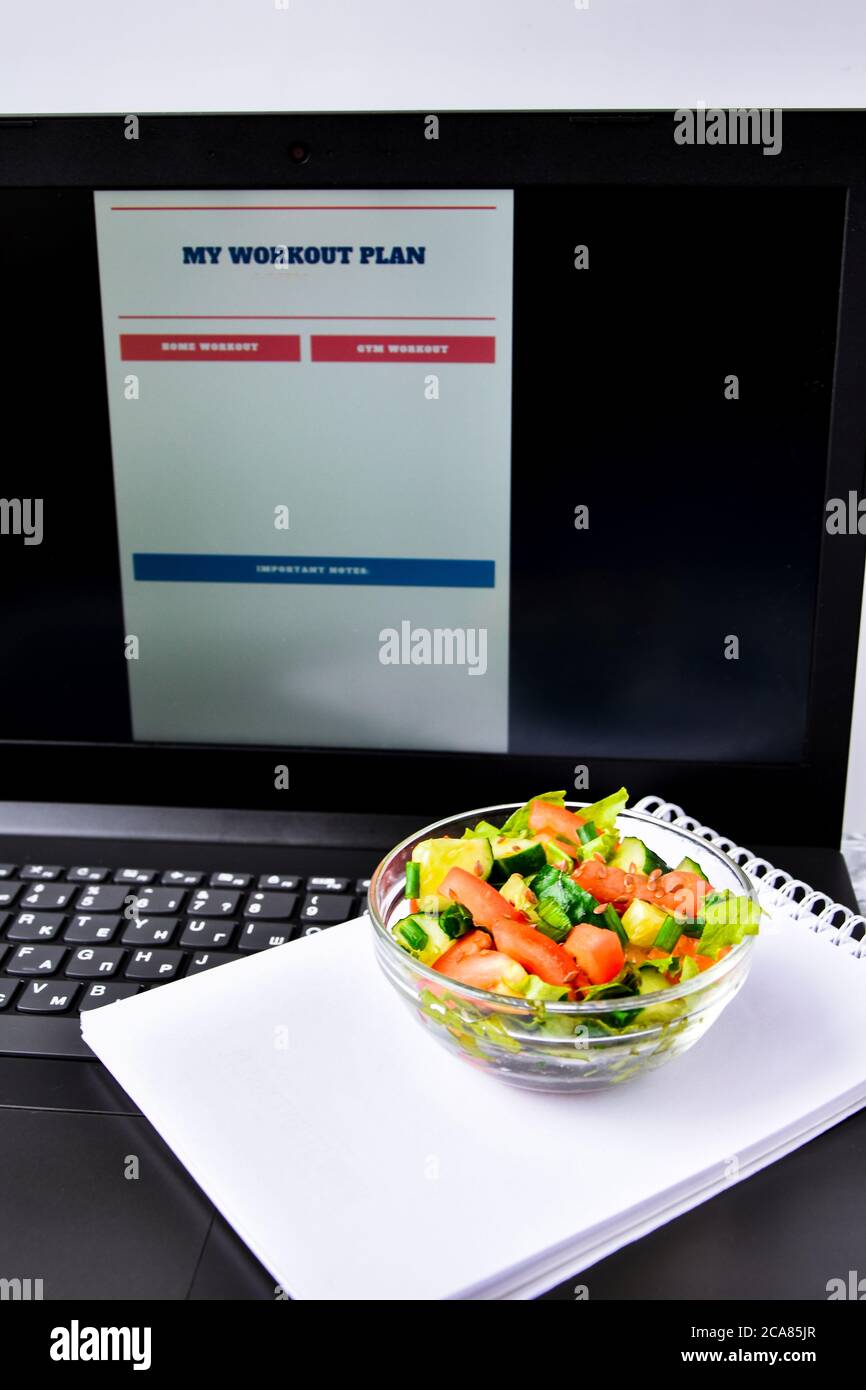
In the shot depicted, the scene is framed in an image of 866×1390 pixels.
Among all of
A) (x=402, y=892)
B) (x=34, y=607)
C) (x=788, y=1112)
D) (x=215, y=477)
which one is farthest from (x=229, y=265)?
(x=788, y=1112)

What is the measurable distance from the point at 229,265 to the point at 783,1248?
1.78 ft

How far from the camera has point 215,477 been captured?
72 cm

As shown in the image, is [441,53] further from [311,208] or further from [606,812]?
[606,812]

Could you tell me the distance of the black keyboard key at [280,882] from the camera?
26.8 inches

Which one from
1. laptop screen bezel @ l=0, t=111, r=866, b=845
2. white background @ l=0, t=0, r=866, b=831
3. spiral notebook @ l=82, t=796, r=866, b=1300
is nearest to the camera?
spiral notebook @ l=82, t=796, r=866, b=1300

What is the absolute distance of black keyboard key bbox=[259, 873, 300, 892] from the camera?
0.68 m

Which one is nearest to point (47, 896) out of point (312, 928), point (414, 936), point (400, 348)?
point (312, 928)

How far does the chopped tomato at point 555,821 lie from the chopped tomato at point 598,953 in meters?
0.09

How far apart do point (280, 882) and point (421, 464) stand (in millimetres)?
243

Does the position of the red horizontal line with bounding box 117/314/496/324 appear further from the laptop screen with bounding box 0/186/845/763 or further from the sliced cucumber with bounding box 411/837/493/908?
the sliced cucumber with bounding box 411/837/493/908

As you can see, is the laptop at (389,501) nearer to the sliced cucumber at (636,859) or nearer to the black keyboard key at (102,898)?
the black keyboard key at (102,898)
